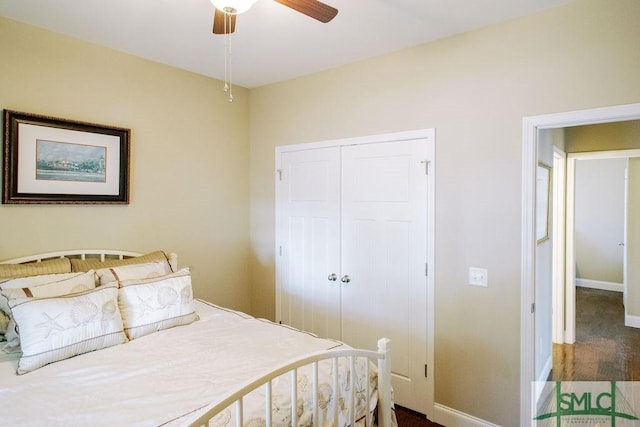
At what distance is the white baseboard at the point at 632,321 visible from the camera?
14.4 feet

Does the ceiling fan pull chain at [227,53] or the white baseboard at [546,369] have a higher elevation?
the ceiling fan pull chain at [227,53]

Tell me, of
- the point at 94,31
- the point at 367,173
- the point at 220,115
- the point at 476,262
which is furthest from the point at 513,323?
A: the point at 94,31

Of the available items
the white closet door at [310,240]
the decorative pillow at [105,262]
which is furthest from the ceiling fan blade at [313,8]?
the decorative pillow at [105,262]

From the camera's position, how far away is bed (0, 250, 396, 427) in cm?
133

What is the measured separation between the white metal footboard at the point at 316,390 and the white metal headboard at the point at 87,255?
5.61 feet

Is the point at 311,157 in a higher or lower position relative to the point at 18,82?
lower

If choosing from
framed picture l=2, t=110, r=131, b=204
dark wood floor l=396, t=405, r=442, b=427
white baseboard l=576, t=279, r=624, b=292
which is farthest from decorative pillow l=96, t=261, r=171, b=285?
white baseboard l=576, t=279, r=624, b=292

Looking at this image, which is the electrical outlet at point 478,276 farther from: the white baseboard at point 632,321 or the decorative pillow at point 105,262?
the white baseboard at point 632,321

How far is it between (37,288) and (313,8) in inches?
76.6

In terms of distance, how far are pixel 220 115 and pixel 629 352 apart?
4.64m

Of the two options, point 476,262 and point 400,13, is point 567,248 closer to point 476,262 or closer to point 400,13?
point 476,262

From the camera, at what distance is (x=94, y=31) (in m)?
2.40

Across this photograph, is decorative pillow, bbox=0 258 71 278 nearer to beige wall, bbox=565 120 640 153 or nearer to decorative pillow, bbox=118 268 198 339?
decorative pillow, bbox=118 268 198 339

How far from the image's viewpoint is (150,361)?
68.6 inches
